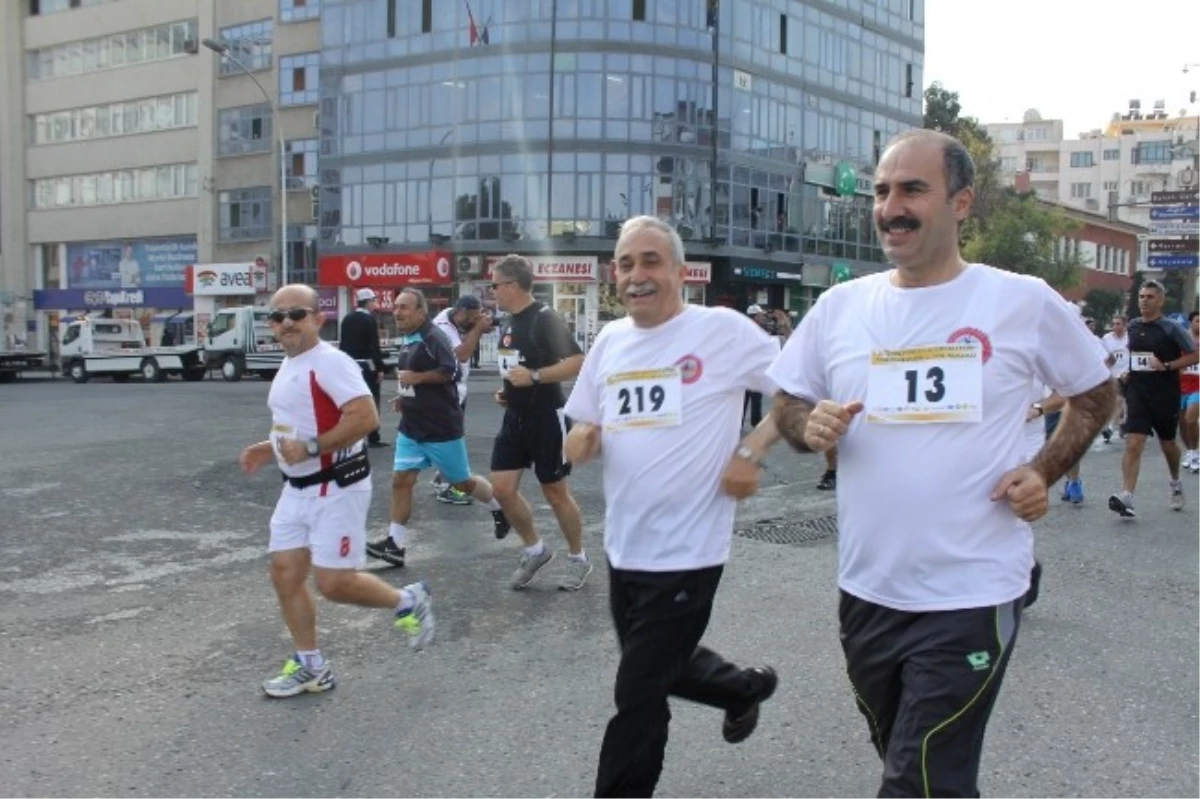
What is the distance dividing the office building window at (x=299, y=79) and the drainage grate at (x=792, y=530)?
137ft

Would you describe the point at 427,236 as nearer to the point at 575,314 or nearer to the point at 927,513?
the point at 575,314

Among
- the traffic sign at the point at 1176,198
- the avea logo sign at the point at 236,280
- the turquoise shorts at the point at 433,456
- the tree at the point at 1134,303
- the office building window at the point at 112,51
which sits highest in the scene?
the office building window at the point at 112,51

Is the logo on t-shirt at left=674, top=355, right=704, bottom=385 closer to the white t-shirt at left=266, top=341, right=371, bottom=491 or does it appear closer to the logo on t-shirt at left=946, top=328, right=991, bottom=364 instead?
the logo on t-shirt at left=946, top=328, right=991, bottom=364

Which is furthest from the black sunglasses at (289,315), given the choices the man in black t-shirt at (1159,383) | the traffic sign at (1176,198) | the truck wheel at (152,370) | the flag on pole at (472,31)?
the flag on pole at (472,31)

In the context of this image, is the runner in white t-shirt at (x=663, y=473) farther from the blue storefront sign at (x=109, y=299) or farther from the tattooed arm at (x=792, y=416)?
the blue storefront sign at (x=109, y=299)

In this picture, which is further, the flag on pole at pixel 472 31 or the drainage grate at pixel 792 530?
the flag on pole at pixel 472 31

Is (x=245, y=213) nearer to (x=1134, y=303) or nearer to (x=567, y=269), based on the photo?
(x=567, y=269)

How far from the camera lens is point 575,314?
1677 inches

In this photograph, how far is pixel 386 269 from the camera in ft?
142

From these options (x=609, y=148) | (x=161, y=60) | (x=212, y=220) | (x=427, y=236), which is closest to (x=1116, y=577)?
(x=609, y=148)

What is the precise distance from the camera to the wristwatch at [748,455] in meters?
3.34

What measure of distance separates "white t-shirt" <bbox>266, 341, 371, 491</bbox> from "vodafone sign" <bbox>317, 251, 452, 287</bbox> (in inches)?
1499

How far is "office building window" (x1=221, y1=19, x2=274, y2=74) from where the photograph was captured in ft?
156

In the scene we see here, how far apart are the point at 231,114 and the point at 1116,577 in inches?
1897
